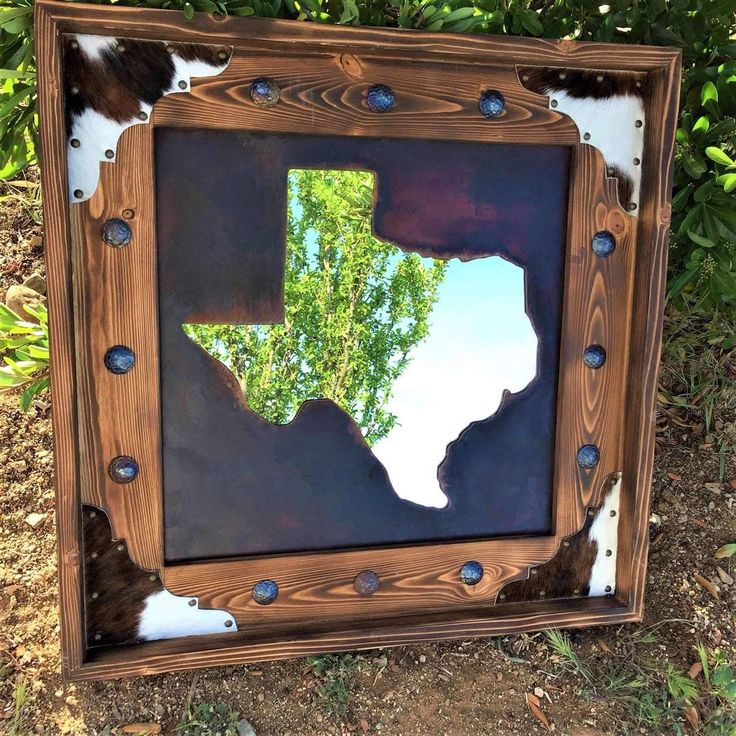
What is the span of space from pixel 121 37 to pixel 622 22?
118cm

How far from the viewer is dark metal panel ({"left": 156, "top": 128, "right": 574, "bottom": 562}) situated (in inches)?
59.4

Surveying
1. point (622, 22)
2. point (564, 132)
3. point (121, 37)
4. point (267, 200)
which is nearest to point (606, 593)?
point (564, 132)

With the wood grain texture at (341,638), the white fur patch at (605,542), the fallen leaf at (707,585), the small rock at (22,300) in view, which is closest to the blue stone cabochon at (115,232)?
the small rock at (22,300)

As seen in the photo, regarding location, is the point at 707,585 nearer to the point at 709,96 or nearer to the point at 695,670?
the point at 695,670

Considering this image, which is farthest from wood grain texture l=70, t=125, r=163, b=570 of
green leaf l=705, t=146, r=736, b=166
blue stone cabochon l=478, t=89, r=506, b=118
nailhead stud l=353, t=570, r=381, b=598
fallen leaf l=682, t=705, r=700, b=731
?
fallen leaf l=682, t=705, r=700, b=731

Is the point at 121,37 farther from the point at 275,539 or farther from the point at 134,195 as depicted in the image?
the point at 275,539

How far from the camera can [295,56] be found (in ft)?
4.89

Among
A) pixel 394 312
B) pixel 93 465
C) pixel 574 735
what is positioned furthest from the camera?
pixel 574 735

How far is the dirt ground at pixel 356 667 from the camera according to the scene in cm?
172

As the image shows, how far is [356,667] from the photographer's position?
5.90 ft

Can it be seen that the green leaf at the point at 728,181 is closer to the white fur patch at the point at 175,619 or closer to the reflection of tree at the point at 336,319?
the reflection of tree at the point at 336,319

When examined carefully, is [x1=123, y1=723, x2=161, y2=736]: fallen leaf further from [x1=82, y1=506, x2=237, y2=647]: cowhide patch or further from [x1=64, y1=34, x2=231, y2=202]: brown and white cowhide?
[x1=64, y1=34, x2=231, y2=202]: brown and white cowhide

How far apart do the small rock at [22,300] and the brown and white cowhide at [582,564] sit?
1507 mm

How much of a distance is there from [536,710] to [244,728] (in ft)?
2.44
